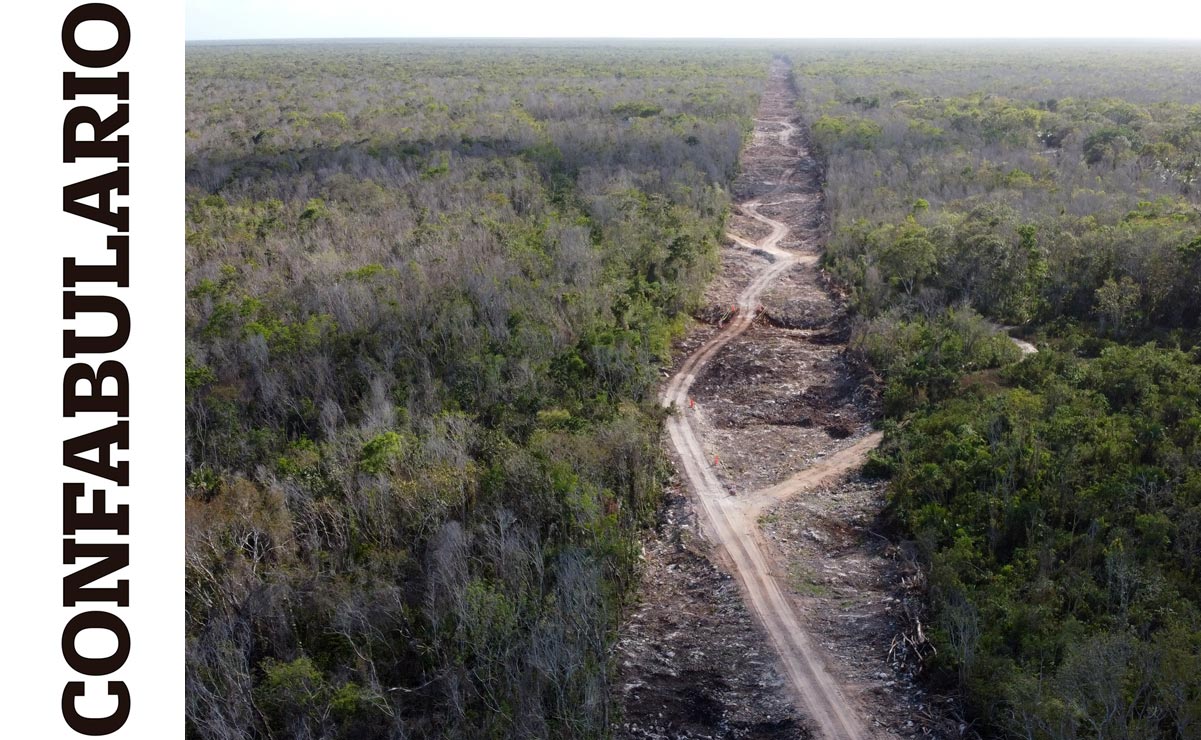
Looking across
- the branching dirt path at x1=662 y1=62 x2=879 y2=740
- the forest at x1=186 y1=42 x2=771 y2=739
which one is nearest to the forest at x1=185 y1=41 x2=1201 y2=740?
the forest at x1=186 y1=42 x2=771 y2=739

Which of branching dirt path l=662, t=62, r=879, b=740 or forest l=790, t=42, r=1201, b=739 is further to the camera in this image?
branching dirt path l=662, t=62, r=879, b=740

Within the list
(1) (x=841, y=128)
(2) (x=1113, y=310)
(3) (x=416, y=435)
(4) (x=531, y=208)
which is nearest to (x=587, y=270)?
(4) (x=531, y=208)

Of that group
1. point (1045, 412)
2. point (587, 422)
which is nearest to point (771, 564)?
point (587, 422)

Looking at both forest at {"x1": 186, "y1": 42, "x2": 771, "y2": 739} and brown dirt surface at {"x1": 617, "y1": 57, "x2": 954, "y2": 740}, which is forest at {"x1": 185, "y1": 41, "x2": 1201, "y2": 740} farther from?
brown dirt surface at {"x1": 617, "y1": 57, "x2": 954, "y2": 740}

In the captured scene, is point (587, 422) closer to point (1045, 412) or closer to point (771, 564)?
point (771, 564)

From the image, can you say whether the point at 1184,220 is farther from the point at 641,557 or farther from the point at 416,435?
the point at 416,435

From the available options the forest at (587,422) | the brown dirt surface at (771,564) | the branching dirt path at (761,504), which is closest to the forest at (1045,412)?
the forest at (587,422)
